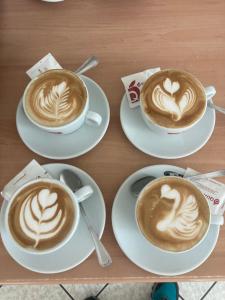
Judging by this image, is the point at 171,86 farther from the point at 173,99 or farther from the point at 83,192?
the point at 83,192

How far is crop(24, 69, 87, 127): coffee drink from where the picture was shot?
2.33 feet

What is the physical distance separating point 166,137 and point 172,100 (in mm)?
83

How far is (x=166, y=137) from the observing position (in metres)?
0.76

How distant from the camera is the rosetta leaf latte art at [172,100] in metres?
0.71

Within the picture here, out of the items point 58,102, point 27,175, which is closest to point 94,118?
point 58,102

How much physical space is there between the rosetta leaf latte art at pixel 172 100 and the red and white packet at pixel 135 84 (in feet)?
0.22

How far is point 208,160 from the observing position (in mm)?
761

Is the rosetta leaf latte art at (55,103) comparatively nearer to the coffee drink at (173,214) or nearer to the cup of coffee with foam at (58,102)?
the cup of coffee with foam at (58,102)

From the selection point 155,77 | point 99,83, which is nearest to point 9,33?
point 99,83

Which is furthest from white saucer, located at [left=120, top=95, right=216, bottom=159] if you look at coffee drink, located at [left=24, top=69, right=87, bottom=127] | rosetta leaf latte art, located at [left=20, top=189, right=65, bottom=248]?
rosetta leaf latte art, located at [left=20, top=189, right=65, bottom=248]

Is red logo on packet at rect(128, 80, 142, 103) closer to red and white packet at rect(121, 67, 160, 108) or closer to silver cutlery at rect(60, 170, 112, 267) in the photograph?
red and white packet at rect(121, 67, 160, 108)

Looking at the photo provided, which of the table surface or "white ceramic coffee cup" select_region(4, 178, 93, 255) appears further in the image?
the table surface

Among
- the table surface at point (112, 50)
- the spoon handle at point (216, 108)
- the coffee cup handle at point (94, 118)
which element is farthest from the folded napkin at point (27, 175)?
the spoon handle at point (216, 108)

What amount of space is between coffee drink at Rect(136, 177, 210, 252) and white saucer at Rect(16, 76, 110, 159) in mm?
167
